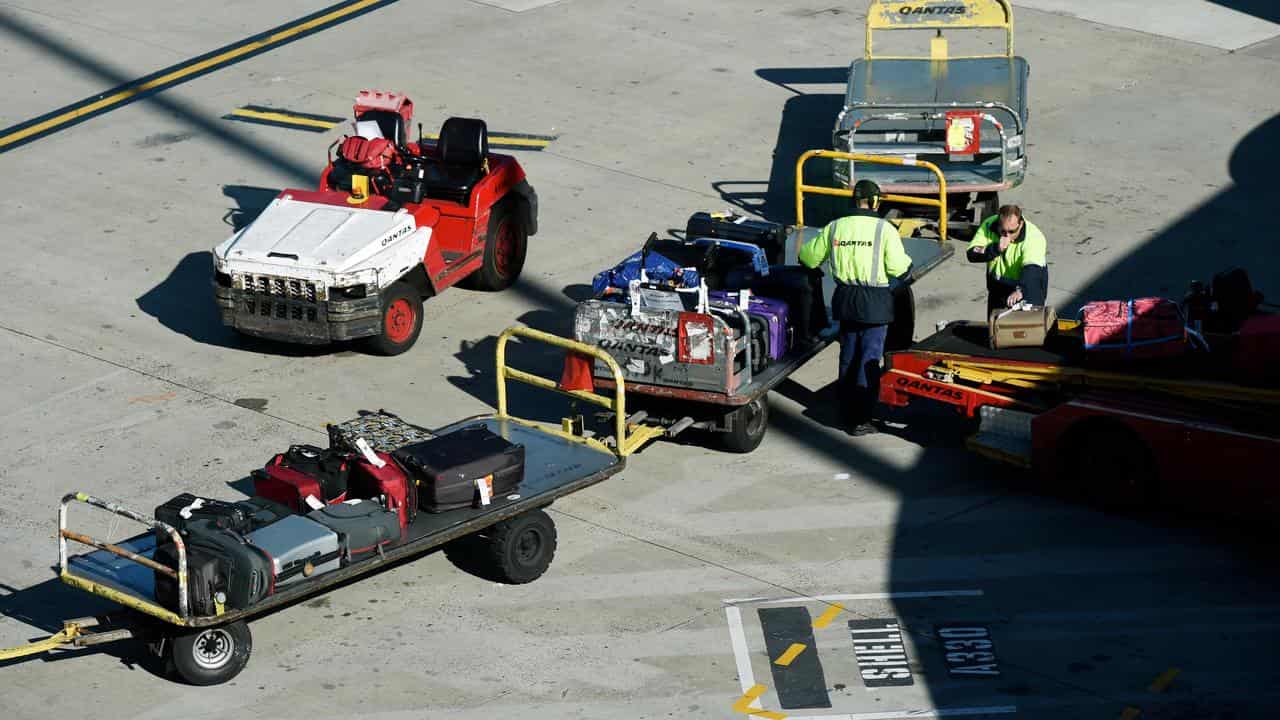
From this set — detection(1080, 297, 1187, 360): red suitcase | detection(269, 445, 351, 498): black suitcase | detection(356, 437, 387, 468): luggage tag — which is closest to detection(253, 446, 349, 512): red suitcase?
detection(269, 445, 351, 498): black suitcase

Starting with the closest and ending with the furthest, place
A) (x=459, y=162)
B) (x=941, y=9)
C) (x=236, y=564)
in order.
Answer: (x=236, y=564) < (x=459, y=162) < (x=941, y=9)

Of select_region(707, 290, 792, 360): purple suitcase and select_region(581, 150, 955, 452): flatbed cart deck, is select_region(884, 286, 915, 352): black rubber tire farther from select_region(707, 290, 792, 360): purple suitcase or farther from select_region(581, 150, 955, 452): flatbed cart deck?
select_region(707, 290, 792, 360): purple suitcase

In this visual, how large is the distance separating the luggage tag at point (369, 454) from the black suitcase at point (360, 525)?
0.24 m

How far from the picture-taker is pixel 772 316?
12.5 metres

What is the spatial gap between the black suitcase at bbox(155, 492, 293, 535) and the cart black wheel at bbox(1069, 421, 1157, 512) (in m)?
5.26

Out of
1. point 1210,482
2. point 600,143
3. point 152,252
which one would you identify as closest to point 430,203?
point 152,252

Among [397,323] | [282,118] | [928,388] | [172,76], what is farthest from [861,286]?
[172,76]

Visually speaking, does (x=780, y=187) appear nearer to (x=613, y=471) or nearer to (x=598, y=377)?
→ (x=598, y=377)

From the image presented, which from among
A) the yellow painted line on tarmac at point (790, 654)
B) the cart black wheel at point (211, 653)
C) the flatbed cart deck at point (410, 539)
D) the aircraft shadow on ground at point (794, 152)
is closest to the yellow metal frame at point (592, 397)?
the flatbed cart deck at point (410, 539)

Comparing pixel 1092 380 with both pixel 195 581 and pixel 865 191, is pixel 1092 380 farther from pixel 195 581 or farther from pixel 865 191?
pixel 195 581

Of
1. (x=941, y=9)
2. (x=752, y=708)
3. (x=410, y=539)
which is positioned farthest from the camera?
(x=941, y=9)

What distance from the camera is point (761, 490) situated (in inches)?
476

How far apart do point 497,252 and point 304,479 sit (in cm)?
555

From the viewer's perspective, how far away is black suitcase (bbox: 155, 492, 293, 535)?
9.76 m
